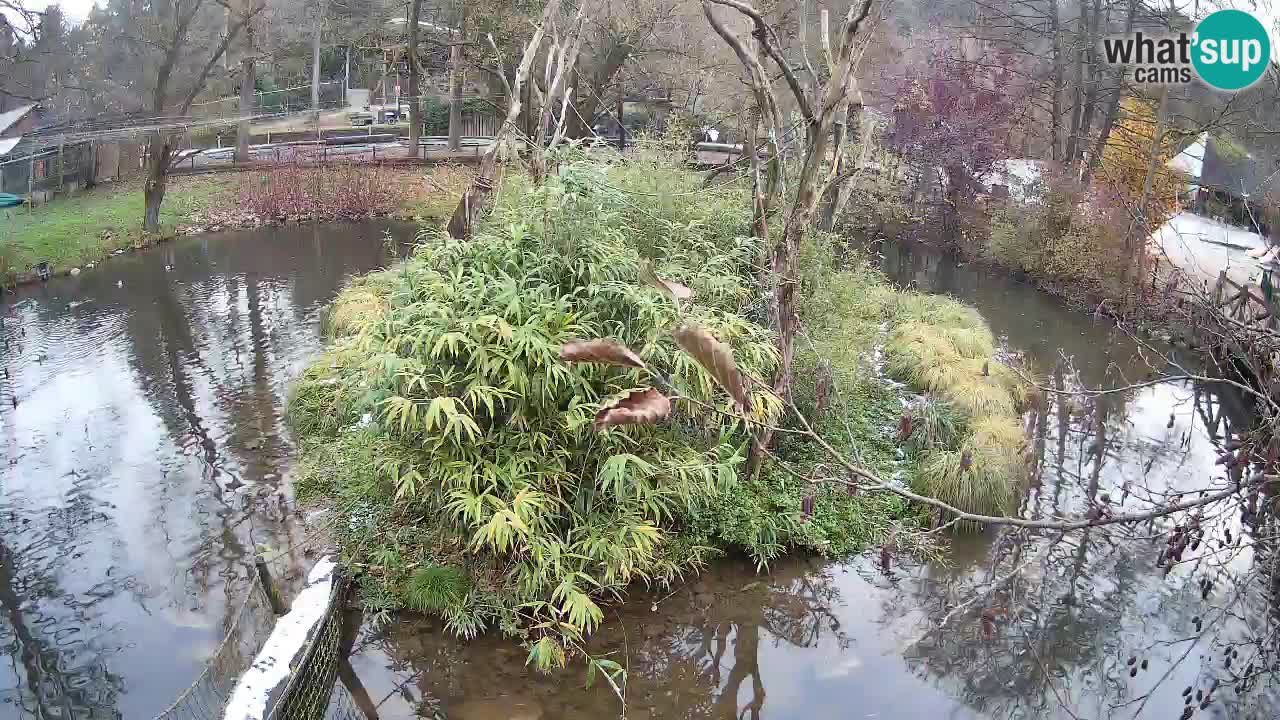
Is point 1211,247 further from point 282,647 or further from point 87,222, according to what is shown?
point 87,222

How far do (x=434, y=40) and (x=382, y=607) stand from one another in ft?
58.4

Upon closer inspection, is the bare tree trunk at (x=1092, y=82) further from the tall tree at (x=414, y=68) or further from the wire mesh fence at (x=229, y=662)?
the wire mesh fence at (x=229, y=662)

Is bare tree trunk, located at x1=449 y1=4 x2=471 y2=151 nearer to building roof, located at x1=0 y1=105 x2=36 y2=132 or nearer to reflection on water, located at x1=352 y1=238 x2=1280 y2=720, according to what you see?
building roof, located at x1=0 y1=105 x2=36 y2=132

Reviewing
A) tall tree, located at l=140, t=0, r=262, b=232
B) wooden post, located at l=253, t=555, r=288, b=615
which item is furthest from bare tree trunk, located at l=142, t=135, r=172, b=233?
wooden post, located at l=253, t=555, r=288, b=615

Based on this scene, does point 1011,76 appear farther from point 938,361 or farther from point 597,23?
point 938,361

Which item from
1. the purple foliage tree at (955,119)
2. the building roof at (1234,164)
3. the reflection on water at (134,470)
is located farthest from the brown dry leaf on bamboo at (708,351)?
the purple foliage tree at (955,119)

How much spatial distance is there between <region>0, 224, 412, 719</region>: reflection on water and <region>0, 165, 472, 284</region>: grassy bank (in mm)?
812

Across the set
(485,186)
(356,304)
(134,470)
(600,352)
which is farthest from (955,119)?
(600,352)

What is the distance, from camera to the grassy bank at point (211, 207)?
13.8m

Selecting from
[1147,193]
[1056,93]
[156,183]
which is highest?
[1056,93]

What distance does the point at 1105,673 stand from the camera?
5566 mm

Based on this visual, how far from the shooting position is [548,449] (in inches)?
221

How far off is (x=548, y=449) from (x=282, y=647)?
1758mm

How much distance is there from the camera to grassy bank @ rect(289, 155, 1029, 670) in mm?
5363
